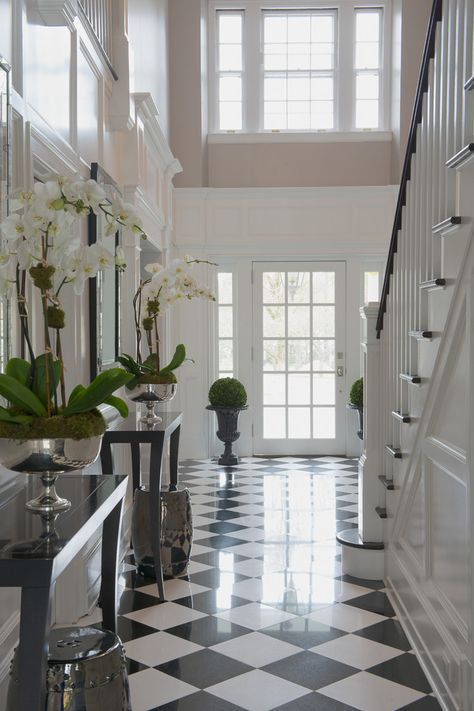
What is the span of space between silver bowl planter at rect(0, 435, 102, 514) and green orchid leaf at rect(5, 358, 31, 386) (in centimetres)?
23

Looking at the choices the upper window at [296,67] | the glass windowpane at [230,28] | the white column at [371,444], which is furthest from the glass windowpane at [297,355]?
the white column at [371,444]

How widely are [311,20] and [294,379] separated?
412 centimetres

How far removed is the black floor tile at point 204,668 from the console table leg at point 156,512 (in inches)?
29.3

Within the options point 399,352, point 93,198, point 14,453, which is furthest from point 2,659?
point 399,352

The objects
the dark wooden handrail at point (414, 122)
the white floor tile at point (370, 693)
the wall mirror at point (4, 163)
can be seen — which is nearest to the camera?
the wall mirror at point (4, 163)

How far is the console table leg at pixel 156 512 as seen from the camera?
4.34 metres

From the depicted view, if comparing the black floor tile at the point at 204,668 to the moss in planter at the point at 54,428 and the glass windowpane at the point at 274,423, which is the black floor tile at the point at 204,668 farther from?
the glass windowpane at the point at 274,423

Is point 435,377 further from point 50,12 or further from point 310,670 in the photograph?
point 50,12

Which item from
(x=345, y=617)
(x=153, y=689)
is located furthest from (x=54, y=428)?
(x=345, y=617)

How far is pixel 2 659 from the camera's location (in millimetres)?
2906

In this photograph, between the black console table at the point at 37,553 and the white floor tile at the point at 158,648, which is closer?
the black console table at the point at 37,553

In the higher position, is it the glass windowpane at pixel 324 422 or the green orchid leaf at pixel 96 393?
the green orchid leaf at pixel 96 393

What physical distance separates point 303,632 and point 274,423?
5387 mm

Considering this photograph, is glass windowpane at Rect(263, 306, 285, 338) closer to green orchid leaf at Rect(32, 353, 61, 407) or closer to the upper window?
the upper window
